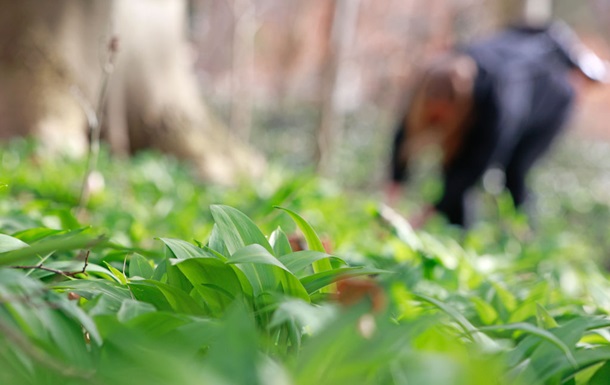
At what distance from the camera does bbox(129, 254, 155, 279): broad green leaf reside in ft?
3.88

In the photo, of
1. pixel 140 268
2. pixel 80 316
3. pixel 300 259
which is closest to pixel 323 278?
pixel 300 259

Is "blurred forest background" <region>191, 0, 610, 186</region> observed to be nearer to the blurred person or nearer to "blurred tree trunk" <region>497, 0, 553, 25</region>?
"blurred tree trunk" <region>497, 0, 553, 25</region>

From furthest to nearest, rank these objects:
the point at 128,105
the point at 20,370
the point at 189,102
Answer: the point at 189,102, the point at 128,105, the point at 20,370

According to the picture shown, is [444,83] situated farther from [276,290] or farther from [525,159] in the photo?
[276,290]

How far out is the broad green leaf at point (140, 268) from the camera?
1.18m

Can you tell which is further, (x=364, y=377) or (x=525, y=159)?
(x=525, y=159)

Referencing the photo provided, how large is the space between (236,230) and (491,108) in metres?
3.75

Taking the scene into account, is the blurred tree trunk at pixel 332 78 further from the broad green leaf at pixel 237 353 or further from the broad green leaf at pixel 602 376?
the broad green leaf at pixel 237 353

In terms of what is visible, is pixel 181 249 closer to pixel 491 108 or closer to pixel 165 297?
pixel 165 297

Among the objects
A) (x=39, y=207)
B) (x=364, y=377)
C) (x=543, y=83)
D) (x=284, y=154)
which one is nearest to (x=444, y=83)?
(x=543, y=83)

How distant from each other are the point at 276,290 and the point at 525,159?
5161 mm

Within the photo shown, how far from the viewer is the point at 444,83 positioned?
4188 millimetres

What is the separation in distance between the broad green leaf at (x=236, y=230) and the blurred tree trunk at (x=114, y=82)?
3.82 metres

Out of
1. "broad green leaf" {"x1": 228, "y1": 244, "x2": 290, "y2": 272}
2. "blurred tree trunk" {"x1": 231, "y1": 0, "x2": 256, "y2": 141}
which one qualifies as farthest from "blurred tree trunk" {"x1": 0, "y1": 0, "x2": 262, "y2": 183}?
"broad green leaf" {"x1": 228, "y1": 244, "x2": 290, "y2": 272}
